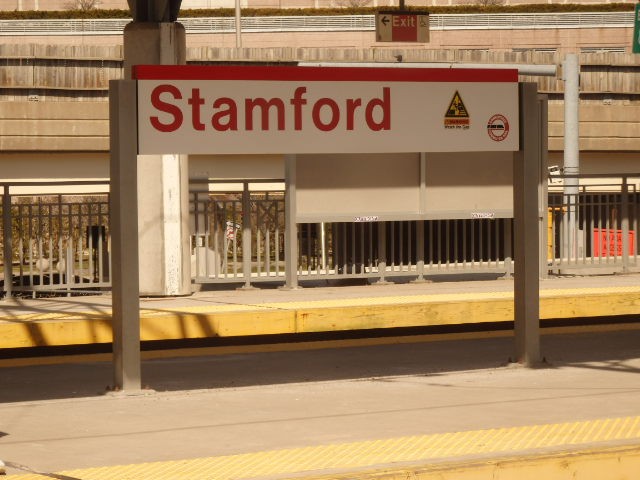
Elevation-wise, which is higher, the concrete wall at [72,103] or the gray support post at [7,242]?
the concrete wall at [72,103]

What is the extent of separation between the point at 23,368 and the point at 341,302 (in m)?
2.83

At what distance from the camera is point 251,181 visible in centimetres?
1521

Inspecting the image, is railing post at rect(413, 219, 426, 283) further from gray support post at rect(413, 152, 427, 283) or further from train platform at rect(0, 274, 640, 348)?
train platform at rect(0, 274, 640, 348)

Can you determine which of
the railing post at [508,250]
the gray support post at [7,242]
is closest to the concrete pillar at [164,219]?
the gray support post at [7,242]

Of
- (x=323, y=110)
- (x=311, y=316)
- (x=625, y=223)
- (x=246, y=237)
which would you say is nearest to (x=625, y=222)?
(x=625, y=223)

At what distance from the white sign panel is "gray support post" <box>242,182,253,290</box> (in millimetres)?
4791

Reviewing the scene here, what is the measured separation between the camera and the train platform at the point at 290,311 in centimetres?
1065

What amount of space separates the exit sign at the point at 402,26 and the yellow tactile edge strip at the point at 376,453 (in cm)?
1495

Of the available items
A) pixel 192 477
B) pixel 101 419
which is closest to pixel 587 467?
pixel 192 477

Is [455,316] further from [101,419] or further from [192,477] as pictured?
[192,477]

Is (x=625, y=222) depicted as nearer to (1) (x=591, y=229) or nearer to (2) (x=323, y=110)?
(1) (x=591, y=229)

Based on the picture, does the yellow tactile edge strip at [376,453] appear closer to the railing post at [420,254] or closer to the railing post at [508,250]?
the railing post at [420,254]

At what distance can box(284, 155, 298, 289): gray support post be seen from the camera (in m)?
14.5

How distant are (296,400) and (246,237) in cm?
545
